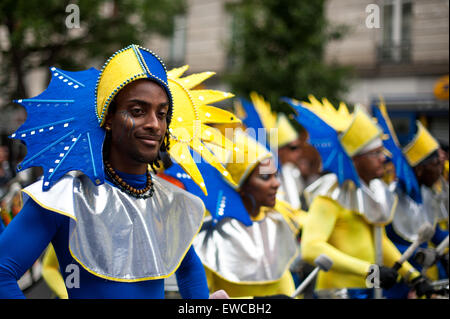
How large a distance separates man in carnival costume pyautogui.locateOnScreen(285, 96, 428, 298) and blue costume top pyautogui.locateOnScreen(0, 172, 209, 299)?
1595mm

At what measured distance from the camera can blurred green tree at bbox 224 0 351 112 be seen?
432 inches

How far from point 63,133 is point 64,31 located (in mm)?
7676

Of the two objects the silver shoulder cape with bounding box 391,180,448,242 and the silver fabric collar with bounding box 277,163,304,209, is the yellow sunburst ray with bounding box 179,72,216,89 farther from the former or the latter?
the silver fabric collar with bounding box 277,163,304,209

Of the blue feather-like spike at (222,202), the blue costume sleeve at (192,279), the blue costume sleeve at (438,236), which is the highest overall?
the blue feather-like spike at (222,202)

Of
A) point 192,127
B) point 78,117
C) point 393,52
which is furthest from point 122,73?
point 393,52

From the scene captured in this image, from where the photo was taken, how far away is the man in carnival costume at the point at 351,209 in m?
3.81

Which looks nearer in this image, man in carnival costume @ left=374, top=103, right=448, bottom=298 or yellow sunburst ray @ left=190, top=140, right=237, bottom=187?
yellow sunburst ray @ left=190, top=140, right=237, bottom=187

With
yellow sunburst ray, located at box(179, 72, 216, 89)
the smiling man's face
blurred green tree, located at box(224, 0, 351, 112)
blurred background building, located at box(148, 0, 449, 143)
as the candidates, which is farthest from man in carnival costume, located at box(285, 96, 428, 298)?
blurred background building, located at box(148, 0, 449, 143)

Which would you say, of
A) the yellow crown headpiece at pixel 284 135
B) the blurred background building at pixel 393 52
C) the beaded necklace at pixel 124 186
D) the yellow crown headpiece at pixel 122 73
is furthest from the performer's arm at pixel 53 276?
the blurred background building at pixel 393 52

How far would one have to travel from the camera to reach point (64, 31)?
9102 mm

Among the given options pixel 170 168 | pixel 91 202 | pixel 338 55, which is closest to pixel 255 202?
pixel 170 168

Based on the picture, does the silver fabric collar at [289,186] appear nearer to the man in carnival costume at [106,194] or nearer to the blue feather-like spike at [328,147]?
the blue feather-like spike at [328,147]

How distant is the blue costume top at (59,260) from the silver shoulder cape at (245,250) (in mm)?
1084

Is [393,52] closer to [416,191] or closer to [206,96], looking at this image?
[416,191]
